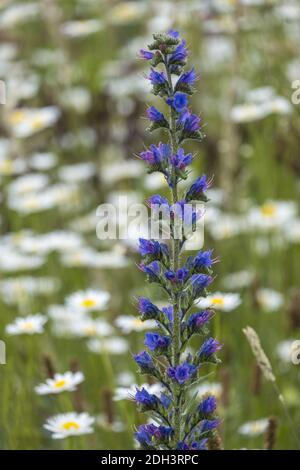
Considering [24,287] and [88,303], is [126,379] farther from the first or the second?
[24,287]

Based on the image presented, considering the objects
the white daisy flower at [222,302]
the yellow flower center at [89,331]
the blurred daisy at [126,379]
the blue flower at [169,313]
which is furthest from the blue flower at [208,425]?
the yellow flower center at [89,331]

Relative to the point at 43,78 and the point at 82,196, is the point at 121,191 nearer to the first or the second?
the point at 82,196

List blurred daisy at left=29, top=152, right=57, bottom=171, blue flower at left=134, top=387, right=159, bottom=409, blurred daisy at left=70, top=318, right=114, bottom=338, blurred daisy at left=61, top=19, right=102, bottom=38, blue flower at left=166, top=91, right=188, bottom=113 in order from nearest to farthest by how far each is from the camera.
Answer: blue flower at left=166, top=91, right=188, bottom=113
blue flower at left=134, top=387, right=159, bottom=409
blurred daisy at left=70, top=318, right=114, bottom=338
blurred daisy at left=29, top=152, right=57, bottom=171
blurred daisy at left=61, top=19, right=102, bottom=38

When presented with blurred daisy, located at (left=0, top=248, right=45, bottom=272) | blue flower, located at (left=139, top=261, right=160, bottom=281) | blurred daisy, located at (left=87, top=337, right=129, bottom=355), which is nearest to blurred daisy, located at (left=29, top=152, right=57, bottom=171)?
blurred daisy, located at (left=0, top=248, right=45, bottom=272)

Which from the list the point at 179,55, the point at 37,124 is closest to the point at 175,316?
the point at 179,55

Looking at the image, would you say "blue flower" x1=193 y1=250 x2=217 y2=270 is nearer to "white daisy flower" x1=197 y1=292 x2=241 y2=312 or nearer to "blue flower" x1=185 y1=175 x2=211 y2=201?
"blue flower" x1=185 y1=175 x2=211 y2=201

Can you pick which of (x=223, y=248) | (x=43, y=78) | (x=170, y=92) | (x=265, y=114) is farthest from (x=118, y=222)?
(x=170, y=92)
